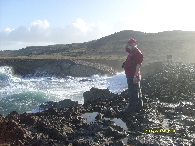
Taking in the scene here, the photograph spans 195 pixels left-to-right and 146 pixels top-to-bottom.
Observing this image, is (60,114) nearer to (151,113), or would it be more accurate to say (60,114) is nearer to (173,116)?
(151,113)

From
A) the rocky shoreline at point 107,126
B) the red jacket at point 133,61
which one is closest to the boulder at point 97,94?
the rocky shoreline at point 107,126

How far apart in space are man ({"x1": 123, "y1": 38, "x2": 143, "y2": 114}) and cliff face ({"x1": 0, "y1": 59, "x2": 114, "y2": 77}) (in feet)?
73.2

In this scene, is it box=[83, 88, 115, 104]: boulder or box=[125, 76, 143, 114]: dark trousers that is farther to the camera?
box=[83, 88, 115, 104]: boulder

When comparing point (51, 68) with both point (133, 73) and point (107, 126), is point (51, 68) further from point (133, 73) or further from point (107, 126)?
point (107, 126)

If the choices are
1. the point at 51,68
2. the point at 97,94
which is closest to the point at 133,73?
the point at 97,94

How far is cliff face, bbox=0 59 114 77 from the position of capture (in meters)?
30.9

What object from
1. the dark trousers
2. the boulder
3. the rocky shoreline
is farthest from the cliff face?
the dark trousers

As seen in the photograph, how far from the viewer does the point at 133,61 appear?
7.89m

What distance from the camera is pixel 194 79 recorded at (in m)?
13.6

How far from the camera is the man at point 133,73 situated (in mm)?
7828

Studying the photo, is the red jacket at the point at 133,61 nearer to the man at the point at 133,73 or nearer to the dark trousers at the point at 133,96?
the man at the point at 133,73

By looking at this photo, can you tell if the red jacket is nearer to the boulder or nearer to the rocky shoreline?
the rocky shoreline

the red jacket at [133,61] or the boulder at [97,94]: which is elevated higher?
the red jacket at [133,61]

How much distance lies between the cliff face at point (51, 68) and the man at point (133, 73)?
22.3 m
